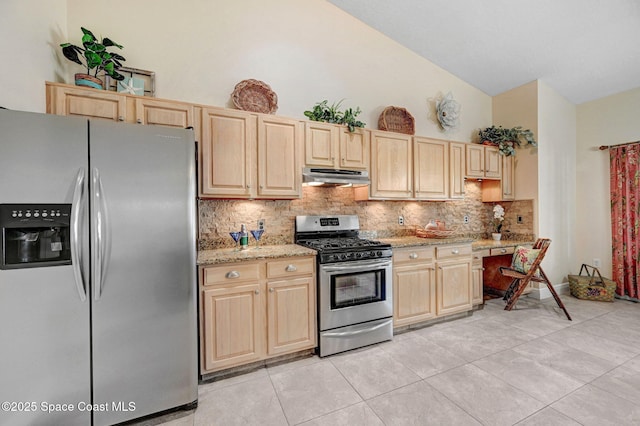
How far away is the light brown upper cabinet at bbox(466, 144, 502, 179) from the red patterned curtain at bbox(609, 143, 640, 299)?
1.63 meters

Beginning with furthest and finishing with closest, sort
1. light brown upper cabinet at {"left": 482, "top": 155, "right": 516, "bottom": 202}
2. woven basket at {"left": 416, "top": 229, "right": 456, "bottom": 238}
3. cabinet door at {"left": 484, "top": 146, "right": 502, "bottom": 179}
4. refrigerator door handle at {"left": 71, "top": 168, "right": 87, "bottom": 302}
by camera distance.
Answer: light brown upper cabinet at {"left": 482, "top": 155, "right": 516, "bottom": 202} < cabinet door at {"left": 484, "top": 146, "right": 502, "bottom": 179} < woven basket at {"left": 416, "top": 229, "right": 456, "bottom": 238} < refrigerator door handle at {"left": 71, "top": 168, "right": 87, "bottom": 302}

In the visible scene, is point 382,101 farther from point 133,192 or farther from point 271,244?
point 133,192

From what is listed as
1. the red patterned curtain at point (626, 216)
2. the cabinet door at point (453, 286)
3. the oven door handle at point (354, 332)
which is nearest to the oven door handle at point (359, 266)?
the oven door handle at point (354, 332)

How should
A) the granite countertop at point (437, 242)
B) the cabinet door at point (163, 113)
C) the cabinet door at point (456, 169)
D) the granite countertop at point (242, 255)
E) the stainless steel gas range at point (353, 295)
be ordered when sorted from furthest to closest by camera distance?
the cabinet door at point (456, 169), the granite countertop at point (437, 242), the stainless steel gas range at point (353, 295), the cabinet door at point (163, 113), the granite countertop at point (242, 255)

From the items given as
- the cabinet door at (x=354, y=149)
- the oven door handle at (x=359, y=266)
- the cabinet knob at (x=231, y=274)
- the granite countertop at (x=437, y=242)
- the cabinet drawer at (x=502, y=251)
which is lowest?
the cabinet drawer at (x=502, y=251)

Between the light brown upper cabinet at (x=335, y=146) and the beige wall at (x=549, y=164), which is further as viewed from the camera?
the beige wall at (x=549, y=164)

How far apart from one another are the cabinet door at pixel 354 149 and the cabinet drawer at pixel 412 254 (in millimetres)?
1026

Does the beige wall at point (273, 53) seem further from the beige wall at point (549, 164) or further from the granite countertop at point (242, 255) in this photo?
the granite countertop at point (242, 255)

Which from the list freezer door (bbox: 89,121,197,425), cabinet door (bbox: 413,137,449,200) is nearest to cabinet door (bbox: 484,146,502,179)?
cabinet door (bbox: 413,137,449,200)

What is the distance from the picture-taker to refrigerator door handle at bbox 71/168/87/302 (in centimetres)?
155

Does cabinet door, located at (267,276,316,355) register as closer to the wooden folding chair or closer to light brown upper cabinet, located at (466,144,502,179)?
the wooden folding chair

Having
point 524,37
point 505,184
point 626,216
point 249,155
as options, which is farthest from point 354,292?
point 626,216

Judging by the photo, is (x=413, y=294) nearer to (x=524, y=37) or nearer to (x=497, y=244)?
(x=497, y=244)

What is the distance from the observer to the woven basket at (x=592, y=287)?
391 cm
